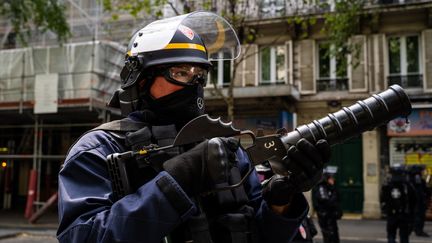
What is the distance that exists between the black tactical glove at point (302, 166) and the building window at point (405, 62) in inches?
540

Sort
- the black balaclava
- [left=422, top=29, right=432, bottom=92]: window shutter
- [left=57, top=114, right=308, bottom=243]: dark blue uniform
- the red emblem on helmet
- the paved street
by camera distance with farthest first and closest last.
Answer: [left=422, top=29, right=432, bottom=92]: window shutter → the paved street → the red emblem on helmet → the black balaclava → [left=57, top=114, right=308, bottom=243]: dark blue uniform

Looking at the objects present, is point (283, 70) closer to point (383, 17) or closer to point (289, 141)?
point (383, 17)

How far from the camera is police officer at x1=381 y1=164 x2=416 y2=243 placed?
815cm

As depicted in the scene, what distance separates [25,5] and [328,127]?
10600mm

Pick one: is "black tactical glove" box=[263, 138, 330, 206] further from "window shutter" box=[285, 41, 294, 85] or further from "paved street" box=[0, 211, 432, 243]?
"window shutter" box=[285, 41, 294, 85]

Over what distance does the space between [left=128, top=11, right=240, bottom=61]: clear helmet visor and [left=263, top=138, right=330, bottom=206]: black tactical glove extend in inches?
28.4

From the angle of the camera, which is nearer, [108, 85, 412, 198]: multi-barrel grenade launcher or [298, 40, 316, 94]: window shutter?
[108, 85, 412, 198]: multi-barrel grenade launcher

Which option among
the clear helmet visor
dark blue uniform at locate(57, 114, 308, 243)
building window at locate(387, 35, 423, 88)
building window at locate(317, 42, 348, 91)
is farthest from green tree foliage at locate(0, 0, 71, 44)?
dark blue uniform at locate(57, 114, 308, 243)

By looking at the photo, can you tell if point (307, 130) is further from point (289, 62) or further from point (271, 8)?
point (289, 62)

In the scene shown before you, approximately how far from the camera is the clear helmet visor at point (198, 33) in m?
1.93

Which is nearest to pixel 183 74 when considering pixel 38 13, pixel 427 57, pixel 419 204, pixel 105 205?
pixel 105 205

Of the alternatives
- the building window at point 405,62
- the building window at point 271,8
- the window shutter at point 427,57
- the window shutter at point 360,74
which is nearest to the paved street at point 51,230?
the window shutter at point 360,74

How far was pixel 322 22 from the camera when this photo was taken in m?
14.8

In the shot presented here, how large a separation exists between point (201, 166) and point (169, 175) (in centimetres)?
11
